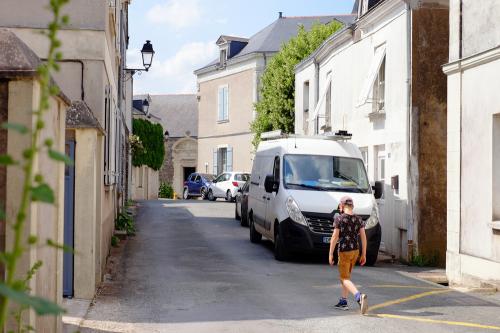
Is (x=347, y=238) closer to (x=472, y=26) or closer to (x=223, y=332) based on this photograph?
(x=223, y=332)

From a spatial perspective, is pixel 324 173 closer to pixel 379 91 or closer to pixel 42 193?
pixel 379 91

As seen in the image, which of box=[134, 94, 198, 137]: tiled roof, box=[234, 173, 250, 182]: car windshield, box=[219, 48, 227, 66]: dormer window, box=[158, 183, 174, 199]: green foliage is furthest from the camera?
box=[134, 94, 198, 137]: tiled roof

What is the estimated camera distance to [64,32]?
40.2 ft

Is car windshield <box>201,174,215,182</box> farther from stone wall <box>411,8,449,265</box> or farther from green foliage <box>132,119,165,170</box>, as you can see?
stone wall <box>411,8,449,265</box>

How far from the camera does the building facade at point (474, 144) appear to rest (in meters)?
12.6

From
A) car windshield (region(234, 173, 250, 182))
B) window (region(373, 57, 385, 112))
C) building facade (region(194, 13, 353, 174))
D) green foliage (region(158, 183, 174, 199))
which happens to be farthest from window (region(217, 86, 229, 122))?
window (region(373, 57, 385, 112))

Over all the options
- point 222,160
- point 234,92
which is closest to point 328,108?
point 234,92

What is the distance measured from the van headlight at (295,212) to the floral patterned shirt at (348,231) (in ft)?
16.2

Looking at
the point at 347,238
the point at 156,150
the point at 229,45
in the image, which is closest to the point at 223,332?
the point at 347,238

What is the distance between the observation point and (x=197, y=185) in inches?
1884

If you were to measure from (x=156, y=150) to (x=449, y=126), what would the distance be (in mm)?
41023

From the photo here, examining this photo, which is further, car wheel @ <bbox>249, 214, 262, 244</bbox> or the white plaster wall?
car wheel @ <bbox>249, 214, 262, 244</bbox>

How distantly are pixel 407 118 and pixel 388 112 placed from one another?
1615 millimetres

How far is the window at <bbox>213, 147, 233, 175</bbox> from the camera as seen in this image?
48219 millimetres
